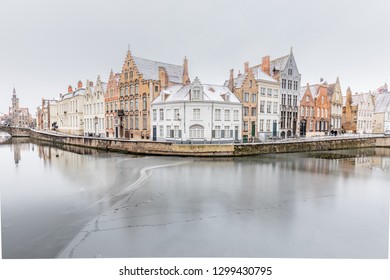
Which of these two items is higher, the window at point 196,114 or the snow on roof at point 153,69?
the snow on roof at point 153,69

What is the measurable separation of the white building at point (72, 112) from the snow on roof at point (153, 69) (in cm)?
1376

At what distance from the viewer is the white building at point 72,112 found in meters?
32.8

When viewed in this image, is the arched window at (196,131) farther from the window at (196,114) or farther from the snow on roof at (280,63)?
the snow on roof at (280,63)

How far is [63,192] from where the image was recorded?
29.2ft

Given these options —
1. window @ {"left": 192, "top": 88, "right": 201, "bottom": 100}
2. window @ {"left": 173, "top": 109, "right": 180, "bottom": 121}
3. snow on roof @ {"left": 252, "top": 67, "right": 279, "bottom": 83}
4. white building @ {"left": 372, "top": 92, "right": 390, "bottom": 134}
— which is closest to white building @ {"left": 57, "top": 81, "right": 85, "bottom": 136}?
window @ {"left": 173, "top": 109, "right": 180, "bottom": 121}

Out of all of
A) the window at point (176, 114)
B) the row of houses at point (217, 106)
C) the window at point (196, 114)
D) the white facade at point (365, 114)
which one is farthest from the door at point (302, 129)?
the window at point (176, 114)

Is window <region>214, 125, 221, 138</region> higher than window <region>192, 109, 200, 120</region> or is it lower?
lower

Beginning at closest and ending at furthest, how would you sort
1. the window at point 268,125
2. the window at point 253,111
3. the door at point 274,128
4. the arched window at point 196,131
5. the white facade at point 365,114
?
the arched window at point 196,131 < the window at point 253,111 < the window at point 268,125 < the door at point 274,128 < the white facade at point 365,114

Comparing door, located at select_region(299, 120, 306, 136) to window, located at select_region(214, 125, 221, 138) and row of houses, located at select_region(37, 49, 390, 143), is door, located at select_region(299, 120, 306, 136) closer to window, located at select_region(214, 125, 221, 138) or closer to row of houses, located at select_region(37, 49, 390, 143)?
row of houses, located at select_region(37, 49, 390, 143)

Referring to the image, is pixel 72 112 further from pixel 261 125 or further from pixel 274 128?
pixel 274 128

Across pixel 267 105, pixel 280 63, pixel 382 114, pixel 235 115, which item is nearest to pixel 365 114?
pixel 382 114

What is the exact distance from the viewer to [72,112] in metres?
34.6

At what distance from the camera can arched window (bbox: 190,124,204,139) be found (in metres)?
18.7
